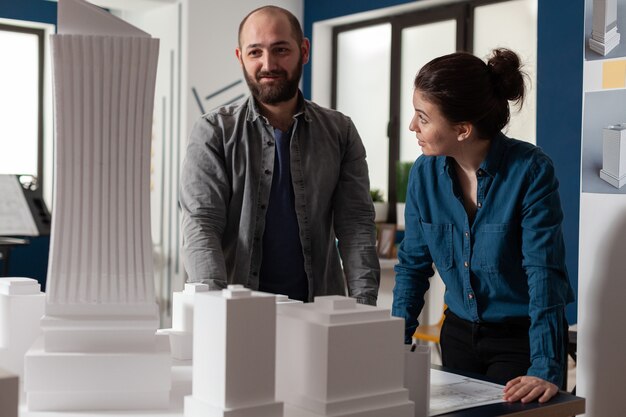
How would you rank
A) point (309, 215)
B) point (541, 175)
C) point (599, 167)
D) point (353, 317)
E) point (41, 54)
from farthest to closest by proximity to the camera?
1. point (41, 54)
2. point (599, 167)
3. point (309, 215)
4. point (541, 175)
5. point (353, 317)

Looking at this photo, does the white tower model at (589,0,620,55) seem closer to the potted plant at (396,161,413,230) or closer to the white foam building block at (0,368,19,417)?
the white foam building block at (0,368,19,417)

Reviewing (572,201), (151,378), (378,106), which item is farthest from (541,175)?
(378,106)

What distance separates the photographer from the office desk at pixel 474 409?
4.34 ft

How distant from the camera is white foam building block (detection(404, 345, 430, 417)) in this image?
141 cm

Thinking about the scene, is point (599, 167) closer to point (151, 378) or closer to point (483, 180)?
point (483, 180)

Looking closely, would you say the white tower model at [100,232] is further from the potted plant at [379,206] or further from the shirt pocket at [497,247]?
the potted plant at [379,206]

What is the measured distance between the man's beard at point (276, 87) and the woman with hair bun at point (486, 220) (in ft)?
1.46

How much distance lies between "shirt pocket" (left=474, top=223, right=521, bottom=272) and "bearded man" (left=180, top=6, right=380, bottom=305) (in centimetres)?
39

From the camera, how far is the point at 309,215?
2.26 metres

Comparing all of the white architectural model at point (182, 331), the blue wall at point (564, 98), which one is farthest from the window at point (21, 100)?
the white architectural model at point (182, 331)

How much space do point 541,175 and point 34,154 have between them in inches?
189

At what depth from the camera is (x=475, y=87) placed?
72.3 inches

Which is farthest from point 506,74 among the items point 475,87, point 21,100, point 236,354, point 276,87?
point 21,100

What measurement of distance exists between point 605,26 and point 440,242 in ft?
3.77
